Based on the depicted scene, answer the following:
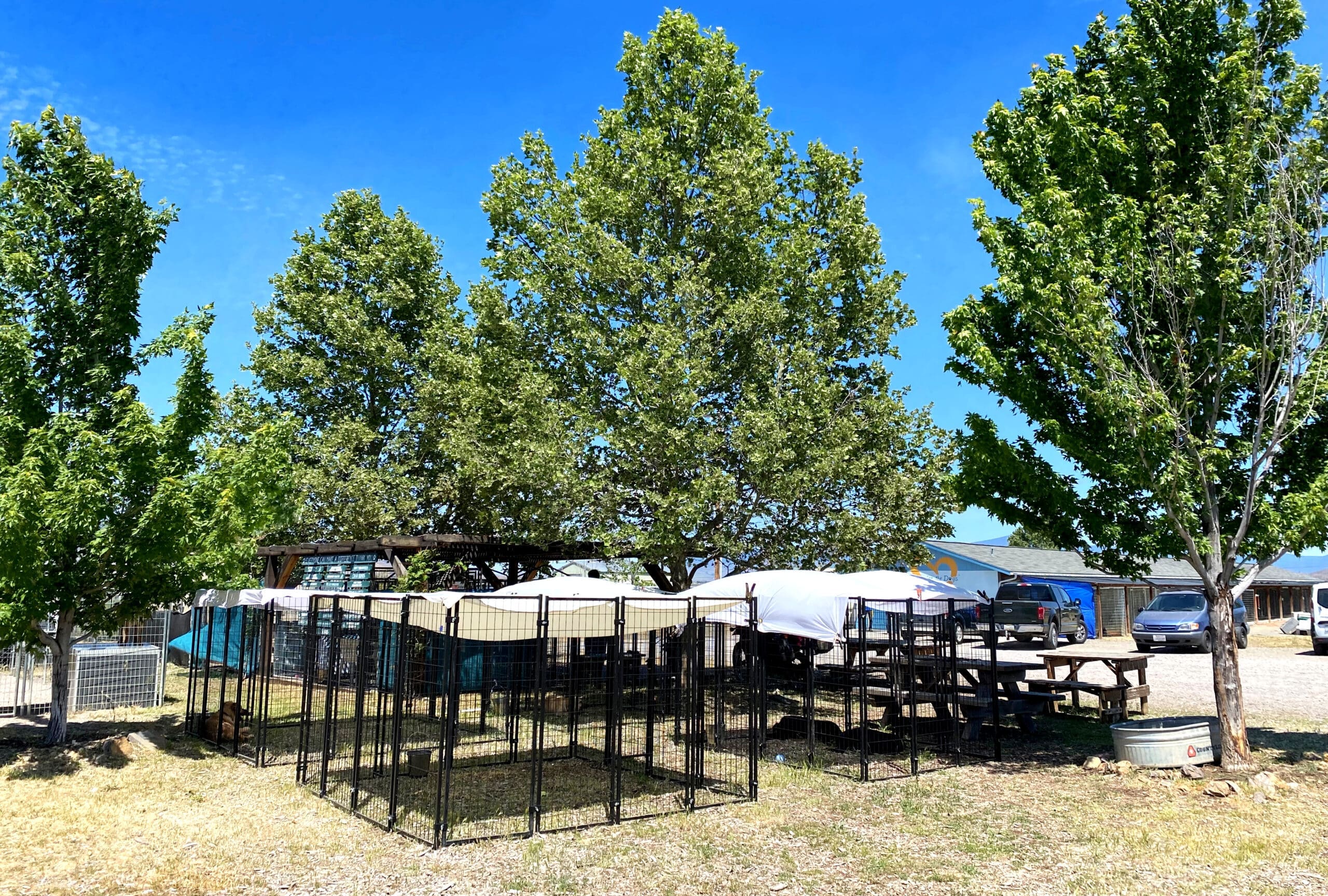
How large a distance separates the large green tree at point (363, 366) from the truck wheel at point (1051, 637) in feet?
64.3

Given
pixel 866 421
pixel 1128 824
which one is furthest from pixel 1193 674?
pixel 1128 824

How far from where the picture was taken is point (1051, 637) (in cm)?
2938

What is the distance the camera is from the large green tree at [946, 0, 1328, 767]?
1046 cm

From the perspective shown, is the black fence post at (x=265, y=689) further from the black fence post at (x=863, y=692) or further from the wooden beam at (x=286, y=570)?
the wooden beam at (x=286, y=570)

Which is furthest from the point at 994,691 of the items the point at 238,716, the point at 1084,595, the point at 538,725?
the point at 1084,595

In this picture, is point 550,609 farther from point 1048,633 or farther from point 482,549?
point 1048,633

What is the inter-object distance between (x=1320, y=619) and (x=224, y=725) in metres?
30.8

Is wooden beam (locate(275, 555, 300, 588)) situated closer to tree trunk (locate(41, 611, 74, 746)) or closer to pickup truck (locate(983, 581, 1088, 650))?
tree trunk (locate(41, 611, 74, 746))

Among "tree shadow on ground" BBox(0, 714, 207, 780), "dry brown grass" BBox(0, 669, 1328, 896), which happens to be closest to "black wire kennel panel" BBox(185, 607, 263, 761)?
"tree shadow on ground" BBox(0, 714, 207, 780)

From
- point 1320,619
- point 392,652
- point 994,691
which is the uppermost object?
point 1320,619

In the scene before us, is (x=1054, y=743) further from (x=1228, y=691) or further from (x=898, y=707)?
(x=1228, y=691)

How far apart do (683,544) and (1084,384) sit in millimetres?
7810

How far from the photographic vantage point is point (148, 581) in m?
12.0

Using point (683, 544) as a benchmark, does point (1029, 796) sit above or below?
below
